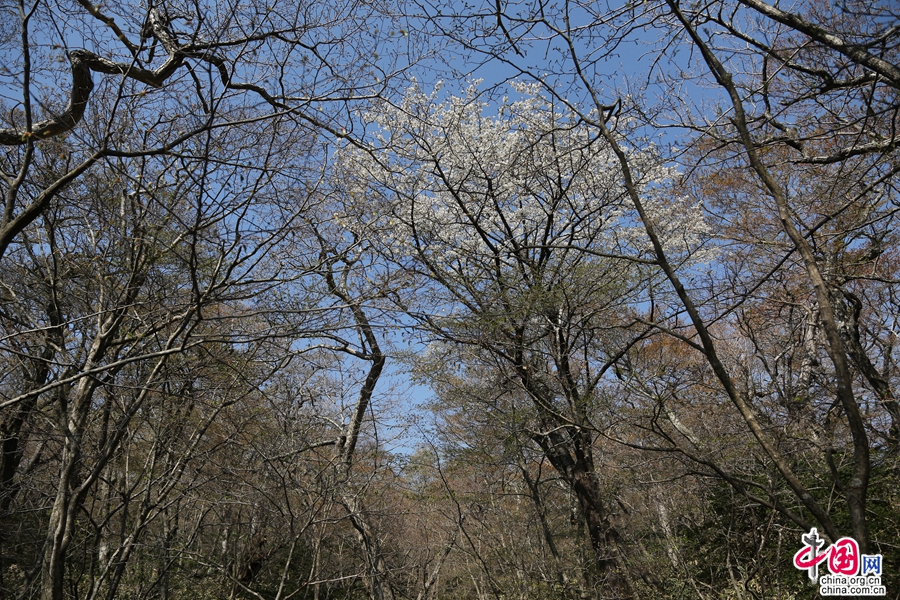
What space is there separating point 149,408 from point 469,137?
4994 mm

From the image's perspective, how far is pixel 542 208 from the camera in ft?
23.5

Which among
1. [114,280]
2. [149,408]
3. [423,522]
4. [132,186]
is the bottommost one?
[423,522]

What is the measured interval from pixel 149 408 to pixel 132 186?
2.09 metres

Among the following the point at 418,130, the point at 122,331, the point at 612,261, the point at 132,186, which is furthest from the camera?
the point at 418,130

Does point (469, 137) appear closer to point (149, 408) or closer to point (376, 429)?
point (376, 429)

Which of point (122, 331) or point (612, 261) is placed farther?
point (612, 261)

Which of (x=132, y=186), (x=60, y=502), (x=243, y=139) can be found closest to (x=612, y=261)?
(x=243, y=139)

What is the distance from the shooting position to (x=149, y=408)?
191 inches

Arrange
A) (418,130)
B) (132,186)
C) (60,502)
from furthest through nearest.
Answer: (418,130) < (132,186) < (60,502)

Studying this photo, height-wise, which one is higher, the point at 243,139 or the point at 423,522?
the point at 243,139

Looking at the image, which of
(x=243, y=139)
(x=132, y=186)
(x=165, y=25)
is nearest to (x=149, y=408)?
(x=132, y=186)

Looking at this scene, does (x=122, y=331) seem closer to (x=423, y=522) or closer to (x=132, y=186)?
(x=132, y=186)

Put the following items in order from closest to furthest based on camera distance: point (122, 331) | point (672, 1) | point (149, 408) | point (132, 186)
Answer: point (672, 1)
point (132, 186)
point (122, 331)
point (149, 408)

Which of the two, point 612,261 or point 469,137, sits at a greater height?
point 469,137
